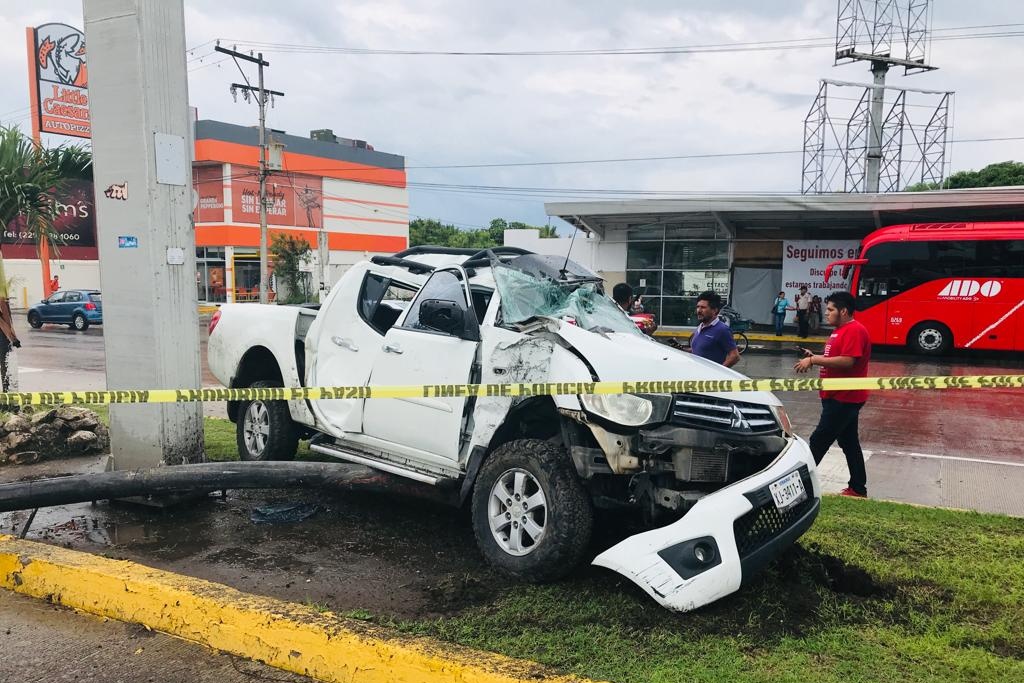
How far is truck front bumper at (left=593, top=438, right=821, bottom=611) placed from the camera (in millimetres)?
3525

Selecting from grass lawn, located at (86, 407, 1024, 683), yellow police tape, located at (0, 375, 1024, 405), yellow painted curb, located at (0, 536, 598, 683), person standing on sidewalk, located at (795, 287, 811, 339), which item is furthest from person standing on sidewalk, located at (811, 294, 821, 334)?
yellow painted curb, located at (0, 536, 598, 683)

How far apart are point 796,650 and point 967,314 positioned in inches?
728

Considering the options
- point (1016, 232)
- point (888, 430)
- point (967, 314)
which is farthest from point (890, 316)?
point (888, 430)

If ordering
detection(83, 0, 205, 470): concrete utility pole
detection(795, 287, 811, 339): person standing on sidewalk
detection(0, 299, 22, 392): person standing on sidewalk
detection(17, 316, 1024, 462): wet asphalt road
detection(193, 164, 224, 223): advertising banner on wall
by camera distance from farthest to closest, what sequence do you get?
1. detection(193, 164, 224, 223): advertising banner on wall
2. detection(795, 287, 811, 339): person standing on sidewalk
3. detection(17, 316, 1024, 462): wet asphalt road
4. detection(0, 299, 22, 392): person standing on sidewalk
5. detection(83, 0, 205, 470): concrete utility pole

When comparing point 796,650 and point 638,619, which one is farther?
point 638,619

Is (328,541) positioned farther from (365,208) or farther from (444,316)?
(365,208)

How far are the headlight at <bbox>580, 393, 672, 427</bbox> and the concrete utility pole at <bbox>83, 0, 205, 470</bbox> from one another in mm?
3641

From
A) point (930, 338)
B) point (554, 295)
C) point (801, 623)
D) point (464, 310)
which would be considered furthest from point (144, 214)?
point (930, 338)

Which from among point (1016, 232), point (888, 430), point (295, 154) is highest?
point (295, 154)

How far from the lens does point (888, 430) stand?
32.5 ft

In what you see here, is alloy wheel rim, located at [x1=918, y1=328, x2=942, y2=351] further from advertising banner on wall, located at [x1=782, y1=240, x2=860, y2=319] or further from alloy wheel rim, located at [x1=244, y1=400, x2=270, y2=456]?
alloy wheel rim, located at [x1=244, y1=400, x2=270, y2=456]

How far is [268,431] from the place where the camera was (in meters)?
6.20

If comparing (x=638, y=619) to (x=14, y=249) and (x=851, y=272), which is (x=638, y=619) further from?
(x=14, y=249)

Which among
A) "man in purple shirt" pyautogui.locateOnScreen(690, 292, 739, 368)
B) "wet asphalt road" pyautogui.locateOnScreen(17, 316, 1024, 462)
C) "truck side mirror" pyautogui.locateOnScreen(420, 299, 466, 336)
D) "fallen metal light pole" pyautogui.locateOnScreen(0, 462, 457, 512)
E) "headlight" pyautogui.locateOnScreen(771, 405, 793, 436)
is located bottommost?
"wet asphalt road" pyautogui.locateOnScreen(17, 316, 1024, 462)
